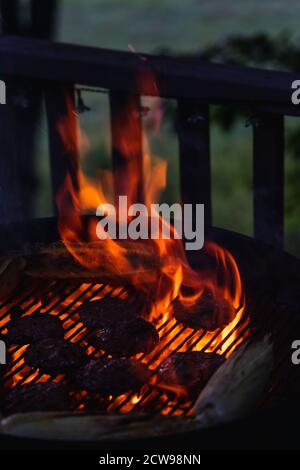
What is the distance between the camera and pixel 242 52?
4273 mm

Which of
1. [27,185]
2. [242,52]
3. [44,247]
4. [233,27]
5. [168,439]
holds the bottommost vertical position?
[168,439]

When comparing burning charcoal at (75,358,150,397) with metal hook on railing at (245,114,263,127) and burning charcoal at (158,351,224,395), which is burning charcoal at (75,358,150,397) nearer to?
burning charcoal at (158,351,224,395)

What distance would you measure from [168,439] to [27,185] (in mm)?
2628

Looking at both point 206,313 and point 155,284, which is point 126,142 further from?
point 206,313

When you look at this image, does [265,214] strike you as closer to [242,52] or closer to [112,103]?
[112,103]

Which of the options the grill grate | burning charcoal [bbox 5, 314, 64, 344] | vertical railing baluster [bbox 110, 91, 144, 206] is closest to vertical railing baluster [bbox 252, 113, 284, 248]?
vertical railing baluster [bbox 110, 91, 144, 206]

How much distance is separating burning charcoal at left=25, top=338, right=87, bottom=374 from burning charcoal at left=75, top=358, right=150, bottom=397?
0.05 metres

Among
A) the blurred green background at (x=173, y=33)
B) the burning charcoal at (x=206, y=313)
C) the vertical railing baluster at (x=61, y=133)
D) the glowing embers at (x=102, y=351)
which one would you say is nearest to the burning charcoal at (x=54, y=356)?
the glowing embers at (x=102, y=351)

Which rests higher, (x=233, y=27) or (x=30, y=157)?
(x=233, y=27)

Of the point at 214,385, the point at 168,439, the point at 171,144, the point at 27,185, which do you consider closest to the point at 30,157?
the point at 27,185

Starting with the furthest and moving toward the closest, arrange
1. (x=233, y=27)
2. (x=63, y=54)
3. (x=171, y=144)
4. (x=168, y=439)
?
(x=233, y=27) < (x=171, y=144) < (x=63, y=54) < (x=168, y=439)

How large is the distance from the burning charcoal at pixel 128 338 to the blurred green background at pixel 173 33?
5.27 meters

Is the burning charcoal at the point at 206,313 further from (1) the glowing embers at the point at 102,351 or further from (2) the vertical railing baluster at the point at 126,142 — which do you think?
(2) the vertical railing baluster at the point at 126,142

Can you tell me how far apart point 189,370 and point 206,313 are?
36cm
